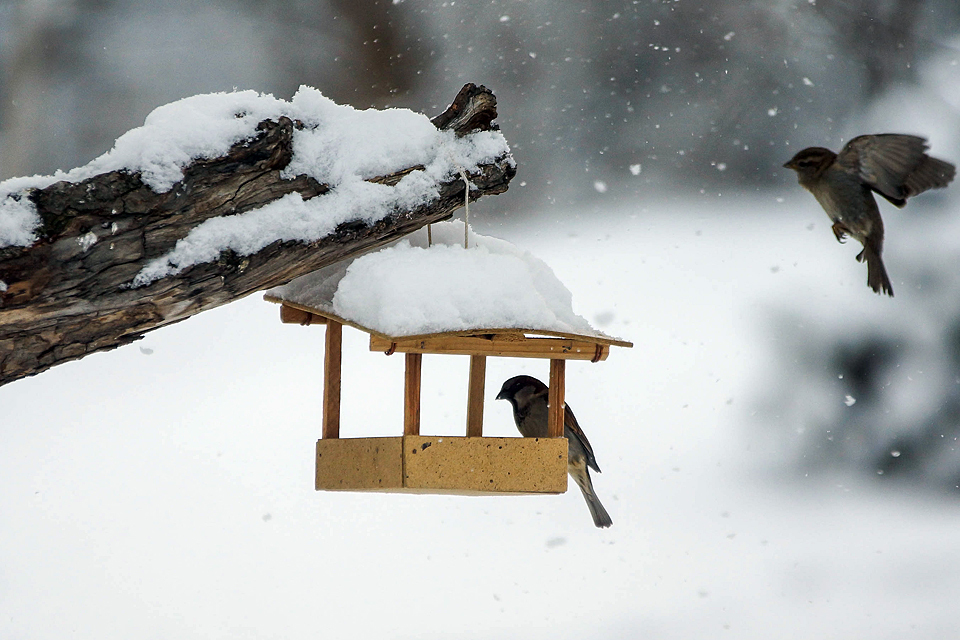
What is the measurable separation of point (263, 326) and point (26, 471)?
115cm

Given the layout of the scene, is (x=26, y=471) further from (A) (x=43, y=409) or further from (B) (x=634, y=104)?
(B) (x=634, y=104)

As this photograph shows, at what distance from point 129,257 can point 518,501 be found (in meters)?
2.77

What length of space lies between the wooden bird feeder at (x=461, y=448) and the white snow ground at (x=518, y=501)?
76.8 inches

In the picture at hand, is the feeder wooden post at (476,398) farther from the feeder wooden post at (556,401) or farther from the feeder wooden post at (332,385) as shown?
the feeder wooden post at (332,385)

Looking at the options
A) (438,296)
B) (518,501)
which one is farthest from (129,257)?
(518,501)

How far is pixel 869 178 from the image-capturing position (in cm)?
213

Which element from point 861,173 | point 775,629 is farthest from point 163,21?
point 775,629

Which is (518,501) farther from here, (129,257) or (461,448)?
(129,257)

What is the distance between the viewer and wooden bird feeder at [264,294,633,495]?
1954 millimetres

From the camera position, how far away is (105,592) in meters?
3.77

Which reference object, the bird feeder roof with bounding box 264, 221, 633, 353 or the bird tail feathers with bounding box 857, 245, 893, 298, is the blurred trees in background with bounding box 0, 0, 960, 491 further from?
the bird feeder roof with bounding box 264, 221, 633, 353

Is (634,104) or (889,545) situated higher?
(634,104)

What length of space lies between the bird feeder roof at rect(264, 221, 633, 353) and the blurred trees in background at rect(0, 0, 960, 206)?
2193 millimetres

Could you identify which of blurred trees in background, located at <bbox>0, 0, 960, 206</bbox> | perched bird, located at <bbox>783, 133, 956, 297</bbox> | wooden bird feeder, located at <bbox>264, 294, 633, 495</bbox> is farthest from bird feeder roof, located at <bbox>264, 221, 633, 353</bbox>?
blurred trees in background, located at <bbox>0, 0, 960, 206</bbox>
